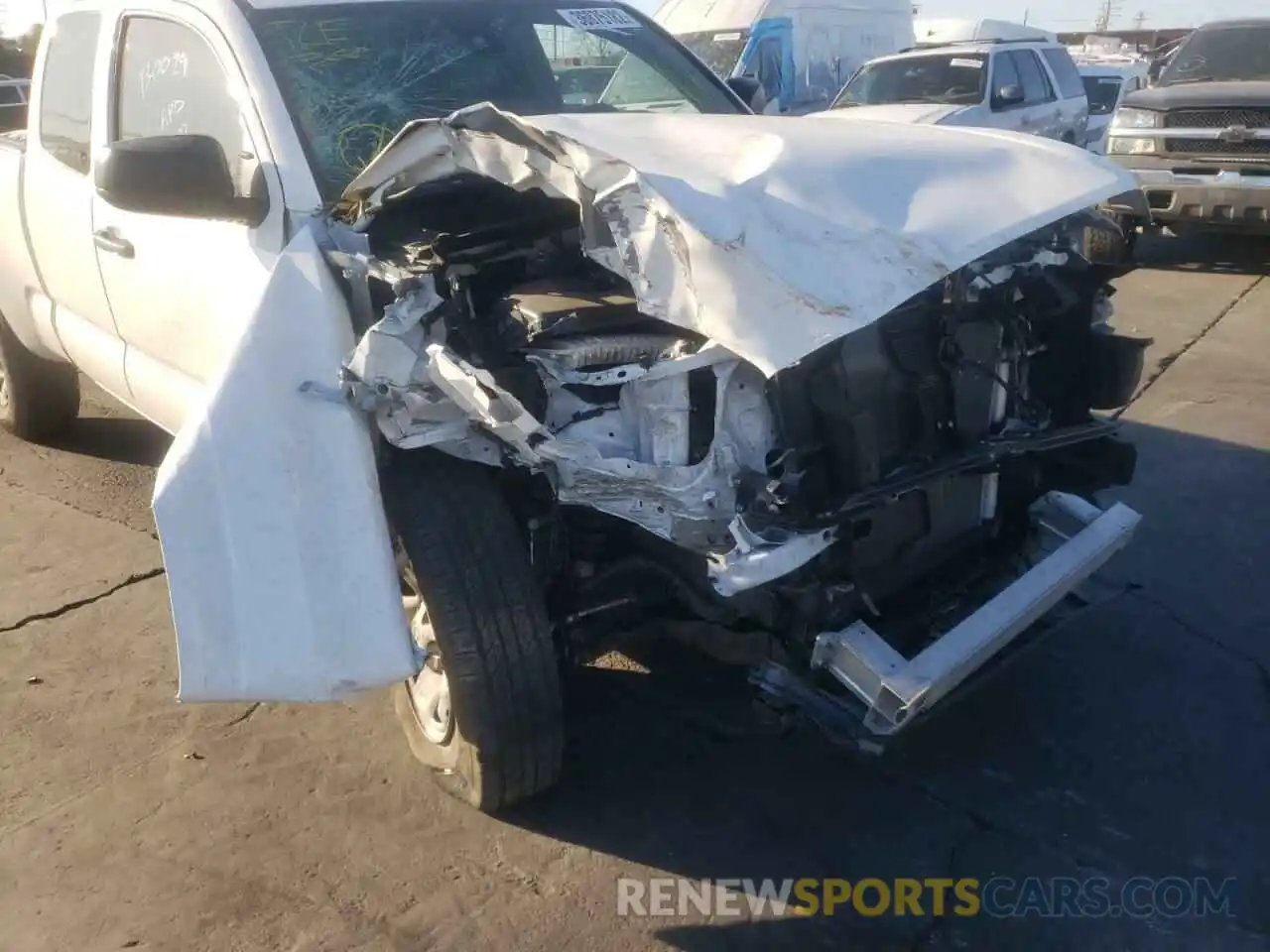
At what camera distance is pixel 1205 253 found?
9.70 metres

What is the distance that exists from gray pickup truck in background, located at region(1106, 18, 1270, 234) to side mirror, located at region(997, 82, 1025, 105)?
5.80ft

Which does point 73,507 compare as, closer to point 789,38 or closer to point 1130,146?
point 1130,146

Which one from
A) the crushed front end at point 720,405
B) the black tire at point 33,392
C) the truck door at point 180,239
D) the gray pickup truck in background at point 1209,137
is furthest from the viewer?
the gray pickup truck in background at point 1209,137

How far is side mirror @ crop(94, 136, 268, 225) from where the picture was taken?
2.85 m

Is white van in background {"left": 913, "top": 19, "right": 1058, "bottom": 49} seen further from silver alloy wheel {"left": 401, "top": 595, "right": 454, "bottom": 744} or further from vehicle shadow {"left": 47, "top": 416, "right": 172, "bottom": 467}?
silver alloy wheel {"left": 401, "top": 595, "right": 454, "bottom": 744}

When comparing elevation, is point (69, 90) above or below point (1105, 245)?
above

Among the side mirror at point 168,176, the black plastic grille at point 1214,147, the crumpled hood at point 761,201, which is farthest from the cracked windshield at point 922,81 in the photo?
the side mirror at point 168,176

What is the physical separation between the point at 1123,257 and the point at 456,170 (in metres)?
1.88

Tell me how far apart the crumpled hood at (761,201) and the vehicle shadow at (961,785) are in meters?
0.89

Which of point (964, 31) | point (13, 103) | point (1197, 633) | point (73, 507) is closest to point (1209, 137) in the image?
point (1197, 633)

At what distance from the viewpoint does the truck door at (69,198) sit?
397cm

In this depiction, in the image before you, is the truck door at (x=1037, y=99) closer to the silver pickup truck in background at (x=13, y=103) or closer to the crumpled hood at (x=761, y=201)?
the crumpled hood at (x=761, y=201)

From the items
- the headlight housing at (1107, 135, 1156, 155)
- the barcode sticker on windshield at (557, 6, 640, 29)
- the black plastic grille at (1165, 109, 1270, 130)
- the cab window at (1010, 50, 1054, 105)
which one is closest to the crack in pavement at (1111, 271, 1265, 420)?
the black plastic grille at (1165, 109, 1270, 130)

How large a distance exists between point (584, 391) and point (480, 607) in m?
0.54
